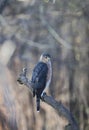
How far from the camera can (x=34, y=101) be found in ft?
5.59

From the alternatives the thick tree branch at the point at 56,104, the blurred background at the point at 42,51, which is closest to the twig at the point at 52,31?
the blurred background at the point at 42,51

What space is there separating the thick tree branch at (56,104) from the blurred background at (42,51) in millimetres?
17

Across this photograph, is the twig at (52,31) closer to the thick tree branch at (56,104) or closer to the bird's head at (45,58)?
the bird's head at (45,58)

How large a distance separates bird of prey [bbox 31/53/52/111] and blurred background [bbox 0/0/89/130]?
2 cm

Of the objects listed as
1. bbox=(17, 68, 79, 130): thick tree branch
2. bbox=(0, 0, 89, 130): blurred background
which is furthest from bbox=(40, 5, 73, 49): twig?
bbox=(17, 68, 79, 130): thick tree branch

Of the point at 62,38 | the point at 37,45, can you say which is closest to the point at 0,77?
the point at 37,45

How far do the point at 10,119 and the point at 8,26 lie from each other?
0.40 metres

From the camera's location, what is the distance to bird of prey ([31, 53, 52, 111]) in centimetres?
169

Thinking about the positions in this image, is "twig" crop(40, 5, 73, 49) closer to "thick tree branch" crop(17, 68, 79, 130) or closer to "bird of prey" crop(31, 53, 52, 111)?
"bird of prey" crop(31, 53, 52, 111)

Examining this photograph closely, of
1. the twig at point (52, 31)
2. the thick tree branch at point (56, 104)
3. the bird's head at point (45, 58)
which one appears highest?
the twig at point (52, 31)

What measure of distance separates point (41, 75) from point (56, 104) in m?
0.14

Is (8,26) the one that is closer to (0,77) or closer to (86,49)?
(0,77)

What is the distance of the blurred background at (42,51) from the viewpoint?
169 centimetres

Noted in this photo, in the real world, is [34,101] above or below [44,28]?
below
